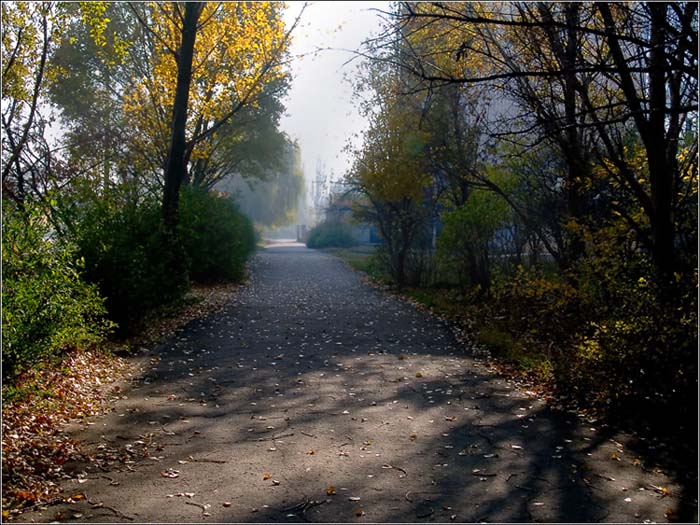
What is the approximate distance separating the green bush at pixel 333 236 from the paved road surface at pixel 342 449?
51.4 metres

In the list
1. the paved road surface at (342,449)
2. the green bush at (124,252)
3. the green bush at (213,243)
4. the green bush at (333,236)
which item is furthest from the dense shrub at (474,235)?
the green bush at (333,236)

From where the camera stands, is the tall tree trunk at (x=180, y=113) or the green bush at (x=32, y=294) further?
the tall tree trunk at (x=180, y=113)

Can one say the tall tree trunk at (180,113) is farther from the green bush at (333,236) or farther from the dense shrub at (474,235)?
the green bush at (333,236)

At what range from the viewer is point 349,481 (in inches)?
220

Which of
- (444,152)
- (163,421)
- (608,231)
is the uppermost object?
(444,152)

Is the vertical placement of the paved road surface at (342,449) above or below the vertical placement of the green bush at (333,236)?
below

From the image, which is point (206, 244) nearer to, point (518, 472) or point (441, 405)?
point (441, 405)

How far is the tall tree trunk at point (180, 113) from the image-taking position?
52.9 feet

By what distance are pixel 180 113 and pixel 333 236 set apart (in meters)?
47.7

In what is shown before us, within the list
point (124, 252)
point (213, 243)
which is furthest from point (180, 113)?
point (213, 243)

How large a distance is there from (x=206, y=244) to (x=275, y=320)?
26.7 feet

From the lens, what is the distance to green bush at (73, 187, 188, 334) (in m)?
11.5

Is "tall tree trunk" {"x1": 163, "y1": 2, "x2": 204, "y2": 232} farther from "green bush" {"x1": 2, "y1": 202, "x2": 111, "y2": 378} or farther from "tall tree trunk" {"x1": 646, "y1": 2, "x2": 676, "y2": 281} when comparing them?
"tall tree trunk" {"x1": 646, "y1": 2, "x2": 676, "y2": 281}

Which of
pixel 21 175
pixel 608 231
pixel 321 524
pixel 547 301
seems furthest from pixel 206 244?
pixel 321 524
